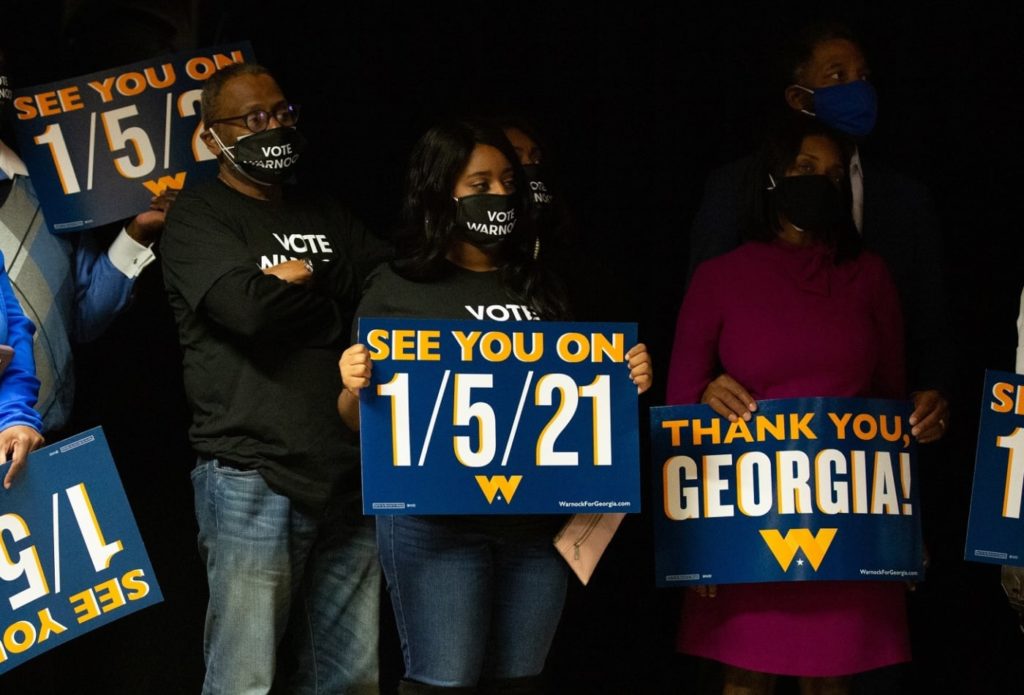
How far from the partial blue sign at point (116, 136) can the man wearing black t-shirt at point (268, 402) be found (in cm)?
20

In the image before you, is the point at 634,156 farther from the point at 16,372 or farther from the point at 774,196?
the point at 16,372

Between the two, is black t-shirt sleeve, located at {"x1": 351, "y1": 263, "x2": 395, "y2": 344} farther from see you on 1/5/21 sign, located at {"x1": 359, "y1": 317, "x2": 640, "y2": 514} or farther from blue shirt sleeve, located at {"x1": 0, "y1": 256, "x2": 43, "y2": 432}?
blue shirt sleeve, located at {"x1": 0, "y1": 256, "x2": 43, "y2": 432}

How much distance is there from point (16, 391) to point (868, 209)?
5.98ft


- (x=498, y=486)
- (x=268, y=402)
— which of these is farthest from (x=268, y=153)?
(x=498, y=486)

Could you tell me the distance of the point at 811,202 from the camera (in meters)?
3.11

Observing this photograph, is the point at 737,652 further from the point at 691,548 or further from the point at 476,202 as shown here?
the point at 476,202

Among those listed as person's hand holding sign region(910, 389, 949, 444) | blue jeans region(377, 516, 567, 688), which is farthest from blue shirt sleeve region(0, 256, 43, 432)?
person's hand holding sign region(910, 389, 949, 444)

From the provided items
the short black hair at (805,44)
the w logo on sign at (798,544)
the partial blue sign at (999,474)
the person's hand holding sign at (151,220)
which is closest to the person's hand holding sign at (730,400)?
the w logo on sign at (798,544)

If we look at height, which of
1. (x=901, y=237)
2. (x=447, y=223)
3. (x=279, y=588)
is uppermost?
(x=447, y=223)

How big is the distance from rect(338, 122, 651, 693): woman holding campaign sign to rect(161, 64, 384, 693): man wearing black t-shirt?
164mm

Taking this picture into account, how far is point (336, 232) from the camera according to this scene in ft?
10.6

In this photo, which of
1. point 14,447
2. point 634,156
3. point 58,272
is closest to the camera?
point 14,447

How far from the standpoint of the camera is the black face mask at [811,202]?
311 cm

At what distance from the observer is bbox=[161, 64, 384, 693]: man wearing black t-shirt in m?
3.03
